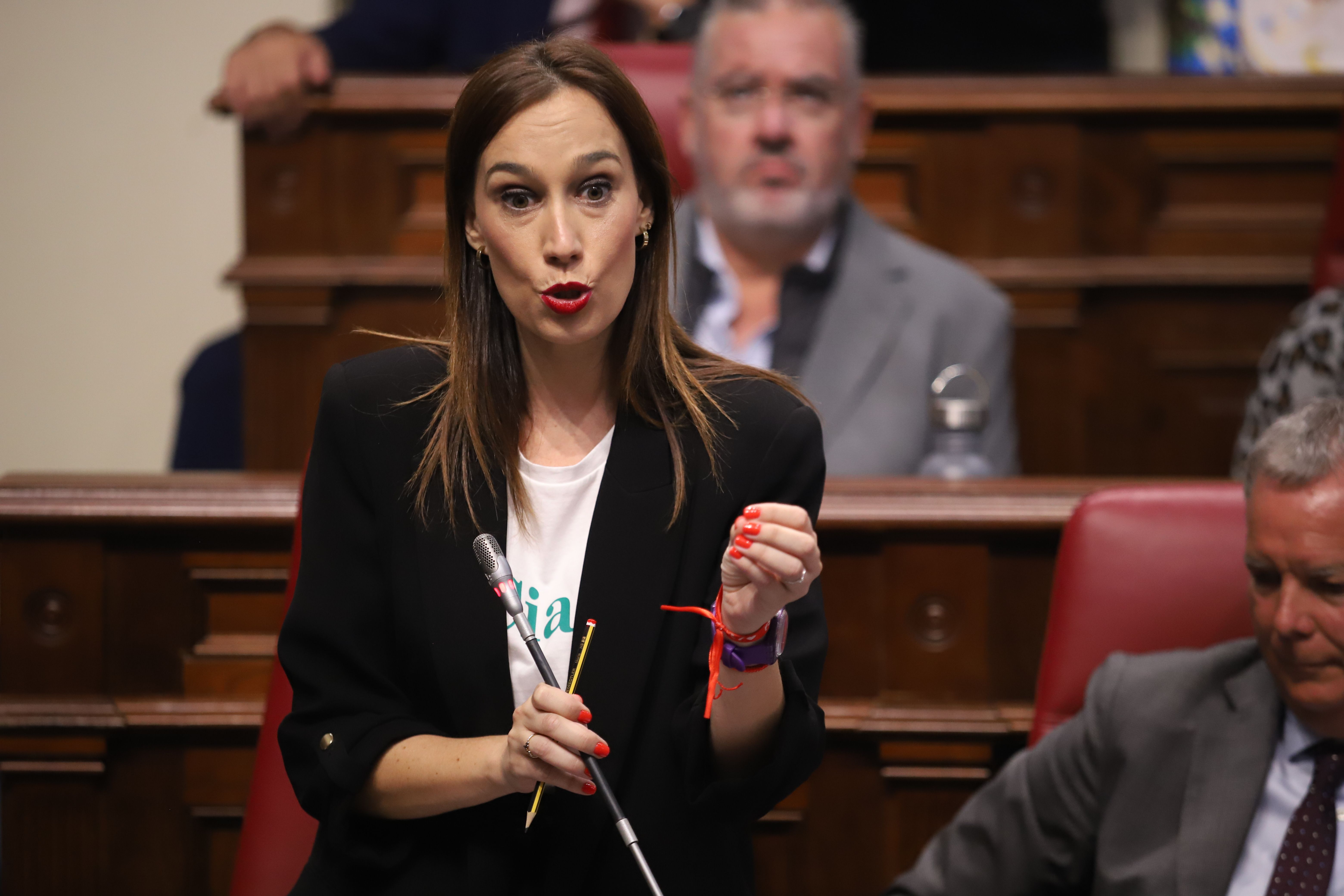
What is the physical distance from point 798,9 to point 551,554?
1.45 m

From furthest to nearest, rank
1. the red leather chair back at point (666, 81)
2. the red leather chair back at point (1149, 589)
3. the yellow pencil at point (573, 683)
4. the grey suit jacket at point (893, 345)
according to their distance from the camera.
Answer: the red leather chair back at point (666, 81) < the grey suit jacket at point (893, 345) < the red leather chair back at point (1149, 589) < the yellow pencil at point (573, 683)

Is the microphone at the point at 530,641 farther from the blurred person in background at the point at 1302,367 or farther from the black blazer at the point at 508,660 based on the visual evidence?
the blurred person in background at the point at 1302,367

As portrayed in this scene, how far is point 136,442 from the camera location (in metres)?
3.15

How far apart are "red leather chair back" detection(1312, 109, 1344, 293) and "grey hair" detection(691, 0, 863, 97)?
0.72m

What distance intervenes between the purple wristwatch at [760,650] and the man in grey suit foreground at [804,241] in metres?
1.16

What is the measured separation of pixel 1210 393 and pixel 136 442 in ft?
7.31

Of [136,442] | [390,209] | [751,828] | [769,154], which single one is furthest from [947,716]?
[136,442]

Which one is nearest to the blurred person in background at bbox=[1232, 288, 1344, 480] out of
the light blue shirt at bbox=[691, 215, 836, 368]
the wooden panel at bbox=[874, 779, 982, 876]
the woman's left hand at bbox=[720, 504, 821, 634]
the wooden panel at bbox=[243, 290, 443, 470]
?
the wooden panel at bbox=[874, 779, 982, 876]

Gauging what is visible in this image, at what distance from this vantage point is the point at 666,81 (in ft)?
7.55

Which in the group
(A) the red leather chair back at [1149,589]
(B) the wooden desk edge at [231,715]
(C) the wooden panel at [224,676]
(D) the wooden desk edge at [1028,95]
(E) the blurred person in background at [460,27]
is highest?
(E) the blurred person in background at [460,27]

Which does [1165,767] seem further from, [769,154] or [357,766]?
[769,154]

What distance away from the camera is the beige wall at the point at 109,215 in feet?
10.1

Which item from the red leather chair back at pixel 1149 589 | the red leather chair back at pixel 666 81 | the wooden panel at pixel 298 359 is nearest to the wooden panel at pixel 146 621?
the wooden panel at pixel 298 359

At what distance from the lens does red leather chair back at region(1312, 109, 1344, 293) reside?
2.09 metres
